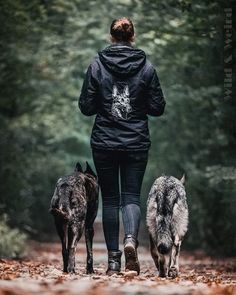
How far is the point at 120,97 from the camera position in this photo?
8.30 meters

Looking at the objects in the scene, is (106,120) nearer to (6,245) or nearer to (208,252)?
(6,245)

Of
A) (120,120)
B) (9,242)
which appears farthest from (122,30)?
(9,242)

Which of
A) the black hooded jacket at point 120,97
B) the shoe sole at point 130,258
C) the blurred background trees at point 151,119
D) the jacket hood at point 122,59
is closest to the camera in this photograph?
the shoe sole at point 130,258

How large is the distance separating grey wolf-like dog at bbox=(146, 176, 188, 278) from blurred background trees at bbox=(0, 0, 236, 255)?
435 cm

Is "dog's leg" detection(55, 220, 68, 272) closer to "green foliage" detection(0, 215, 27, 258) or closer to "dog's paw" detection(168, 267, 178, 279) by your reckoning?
"dog's paw" detection(168, 267, 178, 279)

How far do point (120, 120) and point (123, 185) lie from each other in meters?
0.73

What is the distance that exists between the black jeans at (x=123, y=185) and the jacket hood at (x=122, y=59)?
0.91 meters

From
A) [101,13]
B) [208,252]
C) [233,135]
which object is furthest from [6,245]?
[101,13]

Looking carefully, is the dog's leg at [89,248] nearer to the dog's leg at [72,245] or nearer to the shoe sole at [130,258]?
the dog's leg at [72,245]

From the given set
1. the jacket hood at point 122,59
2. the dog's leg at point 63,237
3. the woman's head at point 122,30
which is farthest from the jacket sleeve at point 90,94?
the dog's leg at point 63,237

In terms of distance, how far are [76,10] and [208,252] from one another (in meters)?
9.98

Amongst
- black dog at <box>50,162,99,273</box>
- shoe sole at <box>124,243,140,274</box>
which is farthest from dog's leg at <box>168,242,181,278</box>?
black dog at <box>50,162,99,273</box>

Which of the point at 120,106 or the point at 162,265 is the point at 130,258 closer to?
the point at 162,265

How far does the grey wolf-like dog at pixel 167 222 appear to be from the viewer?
26.3 ft
